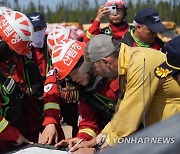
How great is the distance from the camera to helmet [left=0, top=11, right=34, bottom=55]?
3.33 m

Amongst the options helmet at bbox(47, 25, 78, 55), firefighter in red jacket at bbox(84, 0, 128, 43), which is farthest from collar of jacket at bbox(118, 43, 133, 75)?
firefighter in red jacket at bbox(84, 0, 128, 43)

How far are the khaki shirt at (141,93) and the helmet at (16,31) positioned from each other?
1.19m

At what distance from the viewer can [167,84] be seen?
230 cm

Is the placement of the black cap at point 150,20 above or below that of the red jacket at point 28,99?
above

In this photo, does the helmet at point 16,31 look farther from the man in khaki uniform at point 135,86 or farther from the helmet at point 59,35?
the man in khaki uniform at point 135,86

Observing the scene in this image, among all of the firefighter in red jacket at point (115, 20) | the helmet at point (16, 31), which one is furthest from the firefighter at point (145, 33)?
the helmet at point (16, 31)

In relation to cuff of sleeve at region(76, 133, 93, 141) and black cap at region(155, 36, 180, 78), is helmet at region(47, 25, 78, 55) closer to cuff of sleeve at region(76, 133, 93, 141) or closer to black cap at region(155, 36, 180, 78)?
cuff of sleeve at region(76, 133, 93, 141)

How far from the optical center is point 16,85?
3.39 m

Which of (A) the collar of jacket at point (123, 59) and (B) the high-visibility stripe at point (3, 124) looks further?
(B) the high-visibility stripe at point (3, 124)

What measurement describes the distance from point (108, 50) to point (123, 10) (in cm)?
285

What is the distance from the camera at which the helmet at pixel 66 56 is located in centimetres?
311

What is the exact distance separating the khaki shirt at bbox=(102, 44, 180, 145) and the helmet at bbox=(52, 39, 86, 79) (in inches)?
29.6

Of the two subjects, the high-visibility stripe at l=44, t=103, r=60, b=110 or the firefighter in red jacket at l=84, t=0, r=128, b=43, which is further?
the firefighter in red jacket at l=84, t=0, r=128, b=43

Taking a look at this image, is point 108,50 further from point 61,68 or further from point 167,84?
point 61,68
